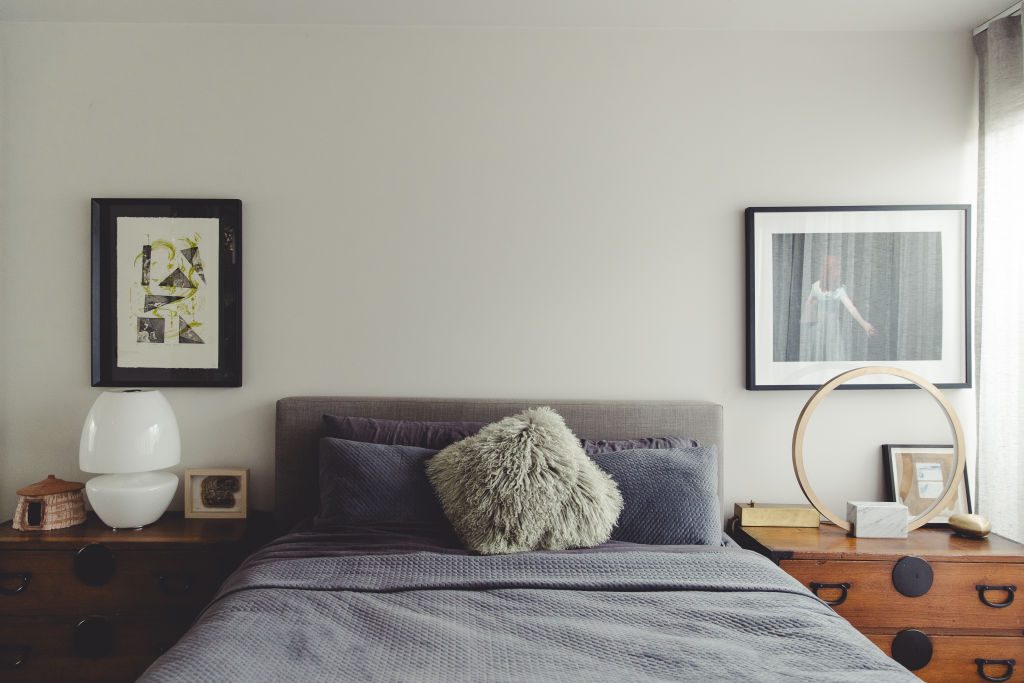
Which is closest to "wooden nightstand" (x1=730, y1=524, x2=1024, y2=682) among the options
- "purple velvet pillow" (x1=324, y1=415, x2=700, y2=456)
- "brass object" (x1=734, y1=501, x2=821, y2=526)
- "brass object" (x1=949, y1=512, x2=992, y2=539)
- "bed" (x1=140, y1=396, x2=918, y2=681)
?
"brass object" (x1=949, y1=512, x2=992, y2=539)

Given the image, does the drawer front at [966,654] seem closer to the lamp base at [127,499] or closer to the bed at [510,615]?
the bed at [510,615]

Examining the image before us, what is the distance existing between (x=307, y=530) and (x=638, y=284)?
163 centimetres

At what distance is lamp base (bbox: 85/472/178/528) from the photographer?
2.29m

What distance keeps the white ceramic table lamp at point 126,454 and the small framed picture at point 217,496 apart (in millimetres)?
149

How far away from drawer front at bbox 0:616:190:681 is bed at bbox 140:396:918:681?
723 millimetres

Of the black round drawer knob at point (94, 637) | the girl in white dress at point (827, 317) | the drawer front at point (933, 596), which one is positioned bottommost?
the black round drawer knob at point (94, 637)

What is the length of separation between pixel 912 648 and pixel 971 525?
0.51 metres

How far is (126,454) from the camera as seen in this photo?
226cm

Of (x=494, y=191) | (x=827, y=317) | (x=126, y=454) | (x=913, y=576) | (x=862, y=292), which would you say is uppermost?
(x=494, y=191)

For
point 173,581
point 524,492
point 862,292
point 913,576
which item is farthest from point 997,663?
point 173,581

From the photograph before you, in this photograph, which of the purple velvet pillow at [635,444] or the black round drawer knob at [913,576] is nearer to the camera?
the black round drawer knob at [913,576]

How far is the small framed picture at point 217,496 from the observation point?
2527 millimetres

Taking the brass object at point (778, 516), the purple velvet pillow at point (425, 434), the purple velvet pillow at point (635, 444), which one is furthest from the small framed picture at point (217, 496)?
the brass object at point (778, 516)

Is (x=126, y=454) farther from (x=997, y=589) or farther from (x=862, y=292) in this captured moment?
(x=997, y=589)
